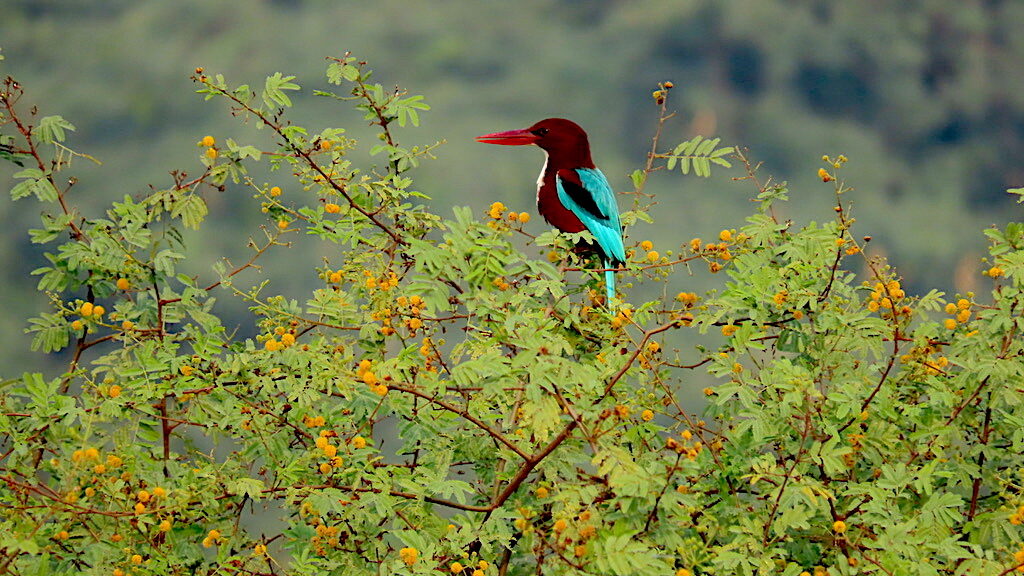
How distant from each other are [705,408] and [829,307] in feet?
0.92

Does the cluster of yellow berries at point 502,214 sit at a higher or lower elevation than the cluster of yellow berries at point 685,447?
higher

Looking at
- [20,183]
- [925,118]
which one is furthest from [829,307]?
[925,118]

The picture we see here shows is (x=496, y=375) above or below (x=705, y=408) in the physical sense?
below

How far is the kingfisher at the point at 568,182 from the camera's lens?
2670mm

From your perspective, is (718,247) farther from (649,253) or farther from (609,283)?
(609,283)

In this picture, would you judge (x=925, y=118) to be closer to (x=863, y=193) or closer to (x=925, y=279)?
(x=863, y=193)

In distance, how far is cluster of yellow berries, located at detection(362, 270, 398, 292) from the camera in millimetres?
1932

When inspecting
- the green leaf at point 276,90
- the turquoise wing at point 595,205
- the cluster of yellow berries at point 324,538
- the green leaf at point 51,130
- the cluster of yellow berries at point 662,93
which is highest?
the turquoise wing at point 595,205

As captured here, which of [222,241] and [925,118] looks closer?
[222,241]

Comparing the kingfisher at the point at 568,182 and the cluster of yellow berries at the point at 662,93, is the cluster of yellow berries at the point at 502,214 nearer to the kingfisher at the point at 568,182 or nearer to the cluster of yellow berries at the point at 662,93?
the cluster of yellow berries at the point at 662,93

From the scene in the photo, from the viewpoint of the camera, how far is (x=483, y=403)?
1970mm

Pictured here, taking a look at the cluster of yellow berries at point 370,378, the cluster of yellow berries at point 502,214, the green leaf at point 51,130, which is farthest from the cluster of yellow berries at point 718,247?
the green leaf at point 51,130

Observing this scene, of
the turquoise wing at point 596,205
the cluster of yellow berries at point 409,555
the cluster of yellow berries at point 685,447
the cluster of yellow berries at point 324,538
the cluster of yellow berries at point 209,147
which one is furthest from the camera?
the turquoise wing at point 596,205

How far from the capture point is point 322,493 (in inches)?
68.3
